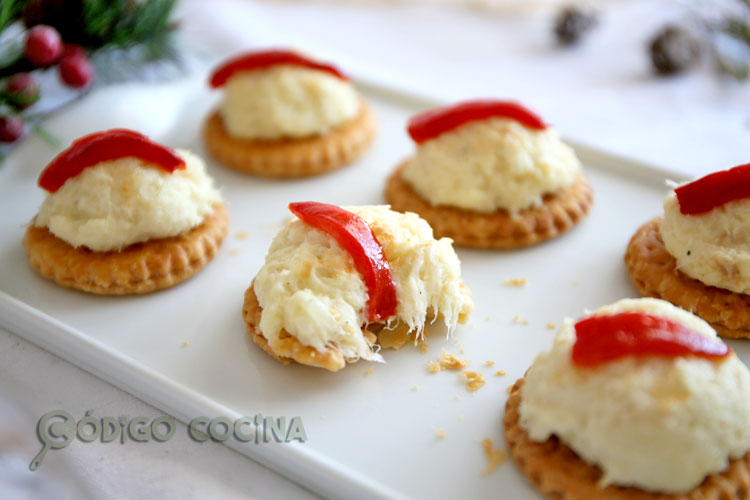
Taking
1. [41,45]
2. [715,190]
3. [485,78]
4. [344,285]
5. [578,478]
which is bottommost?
[485,78]

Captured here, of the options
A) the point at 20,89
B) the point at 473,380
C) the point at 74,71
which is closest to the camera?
the point at 473,380

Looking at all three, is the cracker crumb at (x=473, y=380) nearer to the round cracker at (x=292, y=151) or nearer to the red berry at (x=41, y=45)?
the round cracker at (x=292, y=151)

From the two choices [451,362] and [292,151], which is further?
[292,151]

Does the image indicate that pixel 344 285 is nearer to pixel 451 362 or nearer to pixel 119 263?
pixel 451 362

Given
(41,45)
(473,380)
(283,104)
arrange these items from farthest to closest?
(283,104)
(41,45)
(473,380)

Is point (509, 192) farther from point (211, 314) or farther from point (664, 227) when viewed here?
A: point (211, 314)

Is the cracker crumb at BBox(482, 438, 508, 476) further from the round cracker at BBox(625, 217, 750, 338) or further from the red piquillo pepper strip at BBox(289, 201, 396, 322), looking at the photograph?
the round cracker at BBox(625, 217, 750, 338)

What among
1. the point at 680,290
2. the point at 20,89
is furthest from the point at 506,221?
the point at 20,89
